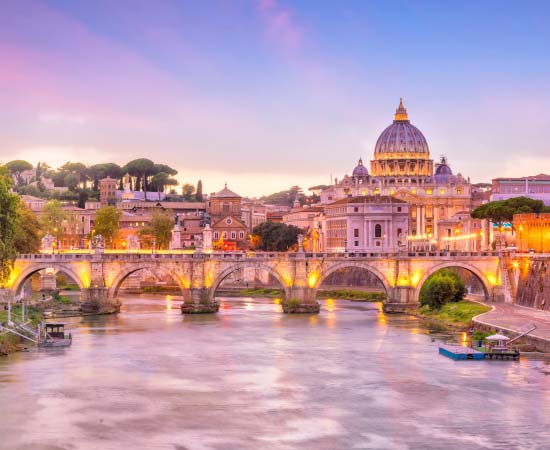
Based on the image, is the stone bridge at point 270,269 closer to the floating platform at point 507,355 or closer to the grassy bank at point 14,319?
the grassy bank at point 14,319

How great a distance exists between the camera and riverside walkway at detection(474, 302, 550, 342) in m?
55.1

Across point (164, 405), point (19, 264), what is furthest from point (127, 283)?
point (164, 405)

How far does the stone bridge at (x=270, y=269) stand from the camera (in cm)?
7769

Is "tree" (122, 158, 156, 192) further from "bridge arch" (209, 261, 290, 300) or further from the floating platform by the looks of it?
the floating platform

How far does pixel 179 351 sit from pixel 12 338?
8.11 meters

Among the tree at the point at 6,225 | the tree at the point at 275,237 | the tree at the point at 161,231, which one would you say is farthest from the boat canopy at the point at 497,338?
the tree at the point at 275,237

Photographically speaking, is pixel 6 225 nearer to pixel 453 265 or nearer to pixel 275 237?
pixel 453 265

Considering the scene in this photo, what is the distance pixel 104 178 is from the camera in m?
196

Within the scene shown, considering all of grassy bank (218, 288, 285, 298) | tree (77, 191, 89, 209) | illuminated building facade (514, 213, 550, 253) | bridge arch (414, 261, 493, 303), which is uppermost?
tree (77, 191, 89, 209)

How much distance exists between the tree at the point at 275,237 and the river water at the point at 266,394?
75.6 meters

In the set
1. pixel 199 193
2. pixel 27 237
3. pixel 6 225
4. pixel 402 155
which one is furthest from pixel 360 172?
pixel 6 225

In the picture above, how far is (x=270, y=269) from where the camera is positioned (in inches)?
3076

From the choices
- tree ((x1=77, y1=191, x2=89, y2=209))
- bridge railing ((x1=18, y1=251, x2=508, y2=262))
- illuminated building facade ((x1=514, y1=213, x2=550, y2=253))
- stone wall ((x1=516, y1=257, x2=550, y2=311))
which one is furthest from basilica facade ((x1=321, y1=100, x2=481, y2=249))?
stone wall ((x1=516, y1=257, x2=550, y2=311))

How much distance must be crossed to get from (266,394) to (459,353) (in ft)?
38.9
